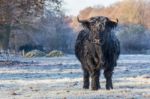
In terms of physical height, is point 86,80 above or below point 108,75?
below

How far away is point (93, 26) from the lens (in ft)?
60.6

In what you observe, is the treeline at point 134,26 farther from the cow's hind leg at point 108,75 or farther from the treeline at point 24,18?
the cow's hind leg at point 108,75

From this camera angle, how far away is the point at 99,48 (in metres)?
18.3

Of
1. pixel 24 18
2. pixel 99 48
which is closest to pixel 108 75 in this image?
pixel 99 48

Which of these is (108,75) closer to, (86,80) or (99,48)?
(99,48)

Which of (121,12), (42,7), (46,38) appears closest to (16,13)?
(42,7)

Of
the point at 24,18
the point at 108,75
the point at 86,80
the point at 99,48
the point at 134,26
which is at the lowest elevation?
the point at 134,26

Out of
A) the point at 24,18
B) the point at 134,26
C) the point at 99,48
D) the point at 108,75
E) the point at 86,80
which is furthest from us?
the point at 134,26

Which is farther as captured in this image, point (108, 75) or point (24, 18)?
point (24, 18)

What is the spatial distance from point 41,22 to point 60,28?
56087 mm

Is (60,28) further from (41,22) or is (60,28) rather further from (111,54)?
(111,54)

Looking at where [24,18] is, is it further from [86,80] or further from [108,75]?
[108,75]

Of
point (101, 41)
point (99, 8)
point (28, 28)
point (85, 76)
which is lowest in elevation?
point (99, 8)

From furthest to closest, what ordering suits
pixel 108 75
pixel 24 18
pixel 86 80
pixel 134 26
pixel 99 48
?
1. pixel 134 26
2. pixel 24 18
3. pixel 86 80
4. pixel 108 75
5. pixel 99 48
